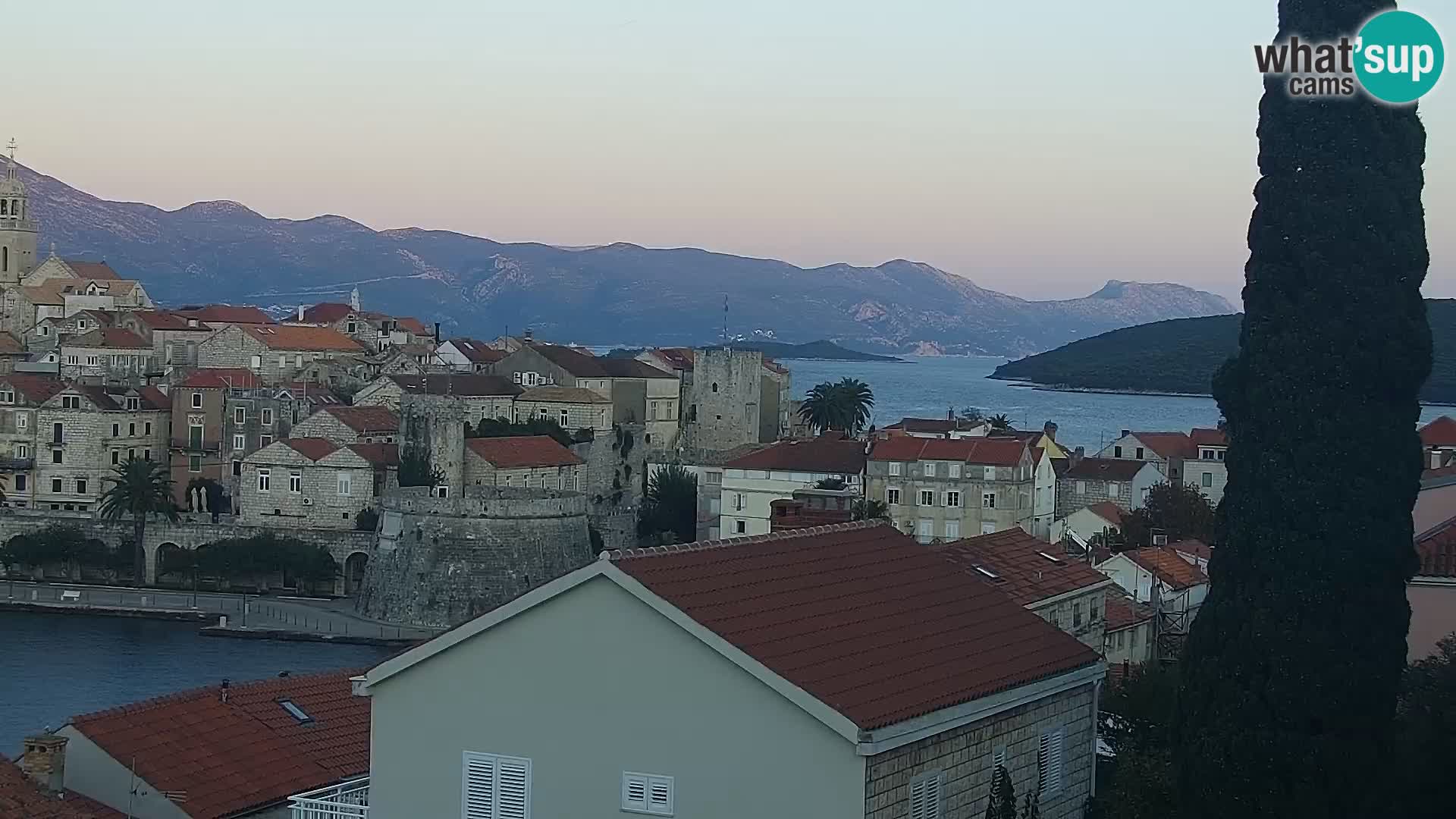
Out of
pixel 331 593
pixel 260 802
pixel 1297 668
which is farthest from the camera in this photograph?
pixel 331 593

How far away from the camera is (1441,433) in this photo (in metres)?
54.0

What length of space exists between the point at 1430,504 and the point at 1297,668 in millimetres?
10970

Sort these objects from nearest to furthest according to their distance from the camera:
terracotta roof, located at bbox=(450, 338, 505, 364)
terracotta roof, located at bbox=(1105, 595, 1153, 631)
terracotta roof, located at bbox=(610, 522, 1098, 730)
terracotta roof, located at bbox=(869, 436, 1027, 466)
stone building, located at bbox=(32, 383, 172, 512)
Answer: terracotta roof, located at bbox=(610, 522, 1098, 730), terracotta roof, located at bbox=(1105, 595, 1153, 631), terracotta roof, located at bbox=(869, 436, 1027, 466), stone building, located at bbox=(32, 383, 172, 512), terracotta roof, located at bbox=(450, 338, 505, 364)

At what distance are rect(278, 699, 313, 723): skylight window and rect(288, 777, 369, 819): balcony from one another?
2.91m

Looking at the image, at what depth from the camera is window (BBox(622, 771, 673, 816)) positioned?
43.8 ft

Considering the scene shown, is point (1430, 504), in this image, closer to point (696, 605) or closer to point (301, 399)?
point (696, 605)

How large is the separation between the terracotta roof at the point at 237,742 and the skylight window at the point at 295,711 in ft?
0.13

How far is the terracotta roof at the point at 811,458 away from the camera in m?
59.9

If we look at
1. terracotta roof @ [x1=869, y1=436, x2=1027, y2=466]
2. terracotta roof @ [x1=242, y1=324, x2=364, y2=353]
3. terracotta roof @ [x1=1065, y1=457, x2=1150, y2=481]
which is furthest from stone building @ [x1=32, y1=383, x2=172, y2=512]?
terracotta roof @ [x1=1065, y1=457, x2=1150, y2=481]

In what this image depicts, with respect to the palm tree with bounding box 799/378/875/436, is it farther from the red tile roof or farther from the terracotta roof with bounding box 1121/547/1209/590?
the terracotta roof with bounding box 1121/547/1209/590

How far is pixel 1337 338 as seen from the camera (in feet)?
49.1

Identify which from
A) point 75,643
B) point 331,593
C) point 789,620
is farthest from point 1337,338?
point 331,593

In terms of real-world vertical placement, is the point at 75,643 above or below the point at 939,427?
below

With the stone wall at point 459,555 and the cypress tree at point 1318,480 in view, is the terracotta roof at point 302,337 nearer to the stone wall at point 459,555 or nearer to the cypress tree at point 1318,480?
the stone wall at point 459,555
